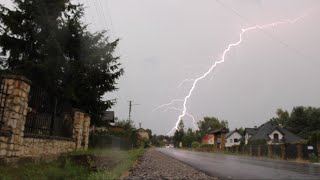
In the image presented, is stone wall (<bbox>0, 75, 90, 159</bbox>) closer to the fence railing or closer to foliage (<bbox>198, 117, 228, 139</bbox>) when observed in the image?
the fence railing

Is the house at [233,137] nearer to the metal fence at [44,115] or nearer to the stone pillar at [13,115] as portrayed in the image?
the metal fence at [44,115]

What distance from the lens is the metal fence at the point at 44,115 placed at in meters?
12.2

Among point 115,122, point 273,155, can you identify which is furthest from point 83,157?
point 115,122

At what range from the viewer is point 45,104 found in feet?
44.8

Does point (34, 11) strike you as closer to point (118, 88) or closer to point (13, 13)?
point (13, 13)

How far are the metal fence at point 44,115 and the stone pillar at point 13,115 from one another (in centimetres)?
101

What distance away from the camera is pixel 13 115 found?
10336 millimetres

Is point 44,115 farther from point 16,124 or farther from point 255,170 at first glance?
point 255,170

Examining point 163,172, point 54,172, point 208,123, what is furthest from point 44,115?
point 208,123

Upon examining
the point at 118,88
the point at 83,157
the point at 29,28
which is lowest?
the point at 83,157

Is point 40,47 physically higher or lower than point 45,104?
higher

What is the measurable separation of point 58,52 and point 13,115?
10.3m

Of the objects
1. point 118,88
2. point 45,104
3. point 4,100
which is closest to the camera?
point 4,100

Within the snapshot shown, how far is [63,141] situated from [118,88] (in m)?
9.65
